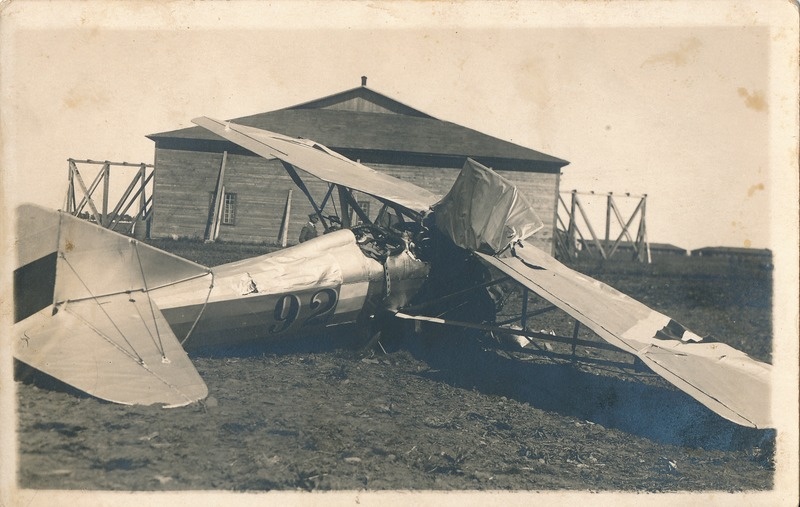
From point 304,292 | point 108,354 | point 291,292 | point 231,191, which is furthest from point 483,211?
point 231,191

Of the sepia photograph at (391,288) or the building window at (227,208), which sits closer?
the sepia photograph at (391,288)

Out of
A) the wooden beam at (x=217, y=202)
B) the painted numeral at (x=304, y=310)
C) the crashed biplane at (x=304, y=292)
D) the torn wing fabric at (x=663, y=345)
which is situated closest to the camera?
the crashed biplane at (x=304, y=292)

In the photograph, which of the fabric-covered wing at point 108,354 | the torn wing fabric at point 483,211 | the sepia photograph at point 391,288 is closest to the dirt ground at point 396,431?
the sepia photograph at point 391,288

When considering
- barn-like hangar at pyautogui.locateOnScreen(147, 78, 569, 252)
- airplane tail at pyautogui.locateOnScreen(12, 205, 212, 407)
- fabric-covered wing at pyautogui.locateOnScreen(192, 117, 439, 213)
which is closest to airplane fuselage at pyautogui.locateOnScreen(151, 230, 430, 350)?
airplane tail at pyautogui.locateOnScreen(12, 205, 212, 407)

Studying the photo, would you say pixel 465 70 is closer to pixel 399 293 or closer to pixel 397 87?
pixel 397 87

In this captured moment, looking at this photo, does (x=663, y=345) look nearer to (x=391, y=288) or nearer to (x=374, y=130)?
(x=391, y=288)

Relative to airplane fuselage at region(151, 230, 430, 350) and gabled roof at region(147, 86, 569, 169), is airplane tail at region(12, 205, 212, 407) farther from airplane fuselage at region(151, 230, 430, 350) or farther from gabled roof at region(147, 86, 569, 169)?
gabled roof at region(147, 86, 569, 169)

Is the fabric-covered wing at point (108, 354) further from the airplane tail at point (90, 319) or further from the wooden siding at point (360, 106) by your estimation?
the wooden siding at point (360, 106)
